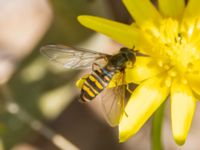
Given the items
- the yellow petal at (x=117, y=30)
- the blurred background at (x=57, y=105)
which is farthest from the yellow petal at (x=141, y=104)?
the blurred background at (x=57, y=105)

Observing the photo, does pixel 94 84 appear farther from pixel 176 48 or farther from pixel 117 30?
pixel 176 48

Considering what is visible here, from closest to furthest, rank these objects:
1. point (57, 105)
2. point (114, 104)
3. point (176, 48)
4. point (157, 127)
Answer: point (114, 104)
point (157, 127)
point (176, 48)
point (57, 105)

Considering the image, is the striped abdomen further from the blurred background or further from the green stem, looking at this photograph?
the blurred background

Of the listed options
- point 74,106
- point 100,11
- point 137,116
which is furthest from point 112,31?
point 74,106

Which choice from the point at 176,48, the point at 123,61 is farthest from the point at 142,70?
the point at 176,48

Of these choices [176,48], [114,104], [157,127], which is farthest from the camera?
[176,48]

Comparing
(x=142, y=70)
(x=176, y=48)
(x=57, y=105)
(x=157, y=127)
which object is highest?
(x=176, y=48)
